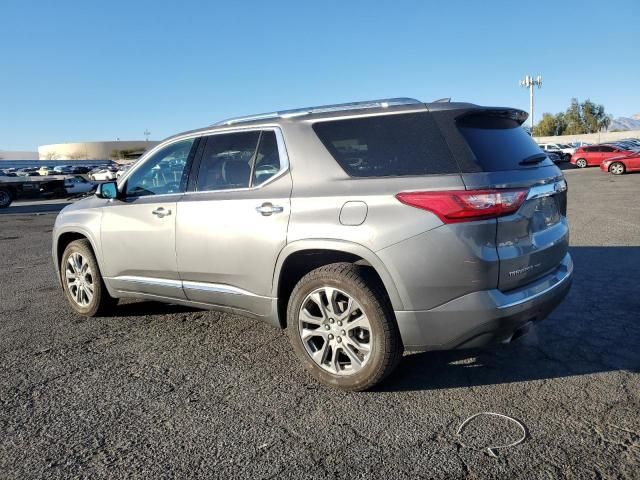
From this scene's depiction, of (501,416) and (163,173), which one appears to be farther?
(163,173)

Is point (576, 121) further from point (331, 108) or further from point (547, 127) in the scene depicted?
point (331, 108)

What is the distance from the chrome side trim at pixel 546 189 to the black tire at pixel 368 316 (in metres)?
1.08

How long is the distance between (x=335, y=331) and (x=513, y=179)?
144 cm

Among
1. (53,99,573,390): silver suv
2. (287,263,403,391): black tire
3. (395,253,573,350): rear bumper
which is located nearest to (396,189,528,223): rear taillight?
(53,99,573,390): silver suv

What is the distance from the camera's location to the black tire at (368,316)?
126 inches

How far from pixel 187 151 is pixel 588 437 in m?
3.56

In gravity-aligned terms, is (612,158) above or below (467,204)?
below

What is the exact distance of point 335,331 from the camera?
3424 millimetres

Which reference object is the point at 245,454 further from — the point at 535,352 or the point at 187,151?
the point at 187,151

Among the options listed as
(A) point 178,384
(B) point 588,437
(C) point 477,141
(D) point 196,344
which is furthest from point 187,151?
(B) point 588,437

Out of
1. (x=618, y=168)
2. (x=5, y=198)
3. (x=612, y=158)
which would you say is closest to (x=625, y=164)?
(x=618, y=168)

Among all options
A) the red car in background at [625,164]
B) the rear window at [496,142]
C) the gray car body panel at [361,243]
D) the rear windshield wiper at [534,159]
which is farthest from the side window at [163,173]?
the red car in background at [625,164]

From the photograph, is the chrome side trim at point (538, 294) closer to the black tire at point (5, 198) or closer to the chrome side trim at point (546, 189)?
the chrome side trim at point (546, 189)

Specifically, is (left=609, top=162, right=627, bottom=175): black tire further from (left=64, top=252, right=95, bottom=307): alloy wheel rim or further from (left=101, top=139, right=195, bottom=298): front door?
(left=64, top=252, right=95, bottom=307): alloy wheel rim
